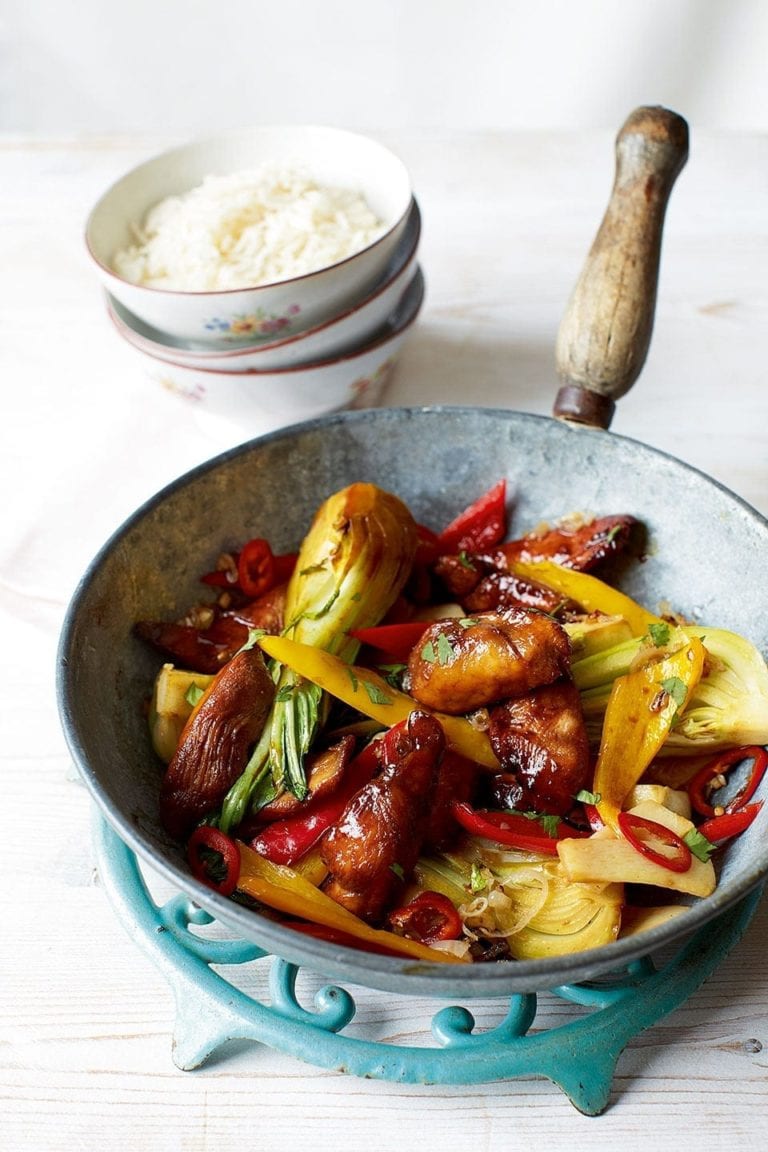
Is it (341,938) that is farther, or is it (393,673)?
(393,673)

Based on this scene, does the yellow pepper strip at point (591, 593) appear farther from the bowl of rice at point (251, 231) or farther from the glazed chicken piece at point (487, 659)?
the bowl of rice at point (251, 231)

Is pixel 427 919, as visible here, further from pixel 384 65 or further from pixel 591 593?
pixel 384 65

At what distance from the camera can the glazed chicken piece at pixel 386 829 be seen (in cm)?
133

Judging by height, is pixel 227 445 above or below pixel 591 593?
below

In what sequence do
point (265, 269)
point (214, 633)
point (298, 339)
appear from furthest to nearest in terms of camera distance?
point (265, 269)
point (298, 339)
point (214, 633)

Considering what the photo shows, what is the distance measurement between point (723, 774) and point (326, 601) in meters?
0.64

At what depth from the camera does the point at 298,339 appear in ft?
6.92

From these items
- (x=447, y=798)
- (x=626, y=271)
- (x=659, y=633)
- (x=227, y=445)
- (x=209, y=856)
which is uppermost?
(x=626, y=271)

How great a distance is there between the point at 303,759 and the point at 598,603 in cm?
55

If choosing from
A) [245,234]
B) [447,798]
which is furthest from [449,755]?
[245,234]

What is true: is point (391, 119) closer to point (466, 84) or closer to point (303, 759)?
point (466, 84)

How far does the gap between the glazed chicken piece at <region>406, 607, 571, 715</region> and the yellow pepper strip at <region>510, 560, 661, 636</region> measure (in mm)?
230

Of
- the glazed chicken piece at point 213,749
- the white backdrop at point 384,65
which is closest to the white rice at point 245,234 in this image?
the glazed chicken piece at point 213,749

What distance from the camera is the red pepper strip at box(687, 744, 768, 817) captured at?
58.2 inches
